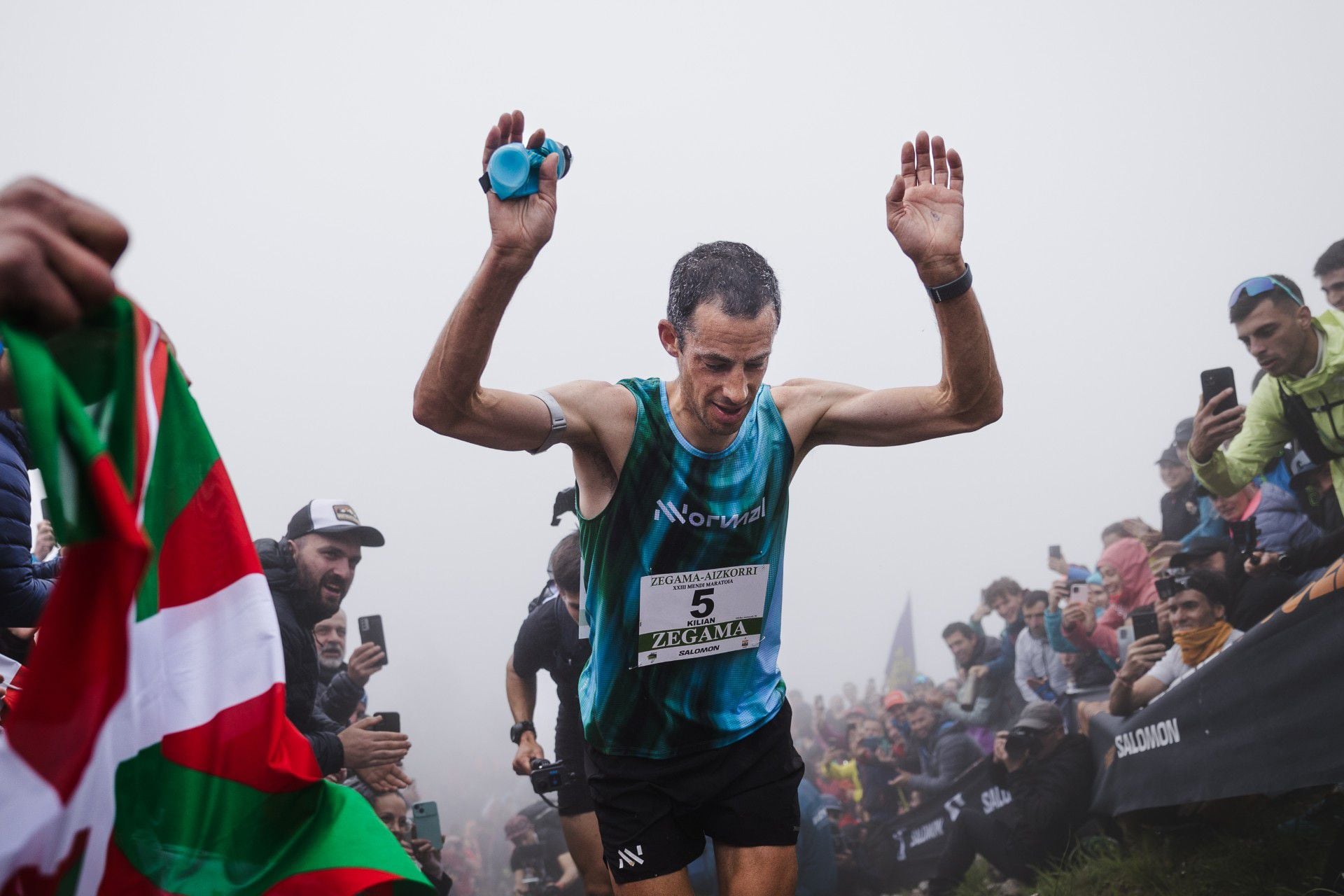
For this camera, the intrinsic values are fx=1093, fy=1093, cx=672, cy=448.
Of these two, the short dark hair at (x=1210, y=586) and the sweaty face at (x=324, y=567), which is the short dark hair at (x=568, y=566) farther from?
the short dark hair at (x=1210, y=586)

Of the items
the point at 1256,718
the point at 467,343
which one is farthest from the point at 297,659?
the point at 1256,718

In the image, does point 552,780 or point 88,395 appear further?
point 552,780

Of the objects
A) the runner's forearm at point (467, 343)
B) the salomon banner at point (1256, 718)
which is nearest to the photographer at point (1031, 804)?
the salomon banner at point (1256, 718)

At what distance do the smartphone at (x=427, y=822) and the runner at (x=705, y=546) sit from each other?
2663 mm

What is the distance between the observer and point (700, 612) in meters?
3.34

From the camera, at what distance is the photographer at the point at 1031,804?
7238 mm

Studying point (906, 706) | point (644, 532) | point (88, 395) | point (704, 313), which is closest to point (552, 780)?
point (644, 532)

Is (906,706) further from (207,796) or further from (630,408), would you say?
(207,796)

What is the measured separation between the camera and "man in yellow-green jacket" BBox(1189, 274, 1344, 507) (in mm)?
5684

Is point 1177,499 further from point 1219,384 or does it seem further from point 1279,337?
point 1279,337

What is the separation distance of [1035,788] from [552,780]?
12.4 feet

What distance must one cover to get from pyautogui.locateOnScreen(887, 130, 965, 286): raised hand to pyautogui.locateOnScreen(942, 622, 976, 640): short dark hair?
6.65 meters

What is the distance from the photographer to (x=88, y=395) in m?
1.61

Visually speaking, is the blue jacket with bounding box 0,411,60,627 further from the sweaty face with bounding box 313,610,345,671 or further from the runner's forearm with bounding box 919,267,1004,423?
the sweaty face with bounding box 313,610,345,671
